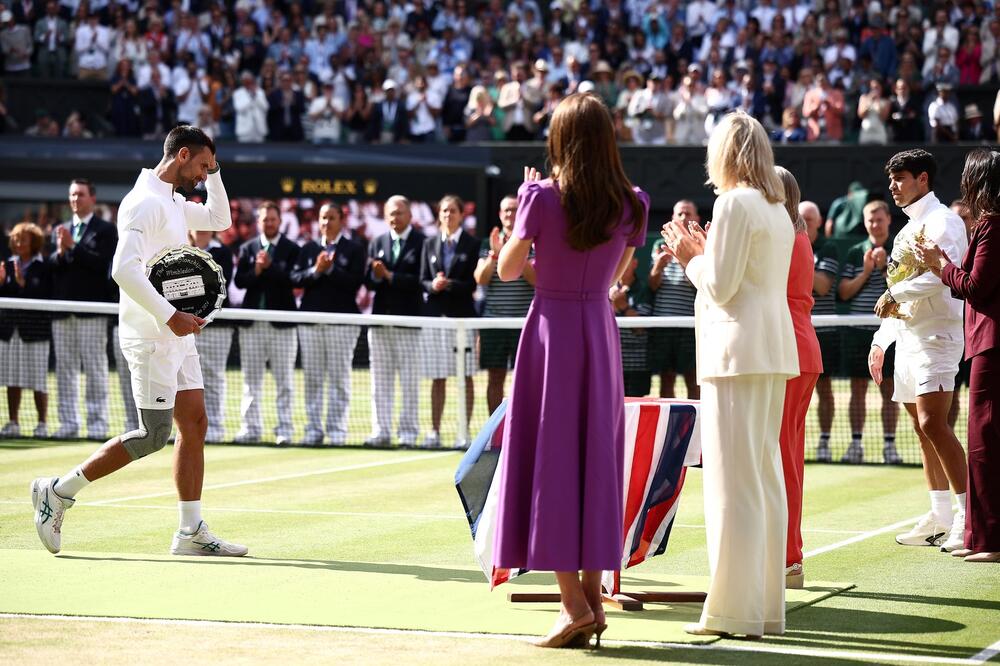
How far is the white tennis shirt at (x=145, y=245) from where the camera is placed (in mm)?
8305

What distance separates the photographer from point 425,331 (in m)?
15.3

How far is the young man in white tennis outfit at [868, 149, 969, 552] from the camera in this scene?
9.01 meters

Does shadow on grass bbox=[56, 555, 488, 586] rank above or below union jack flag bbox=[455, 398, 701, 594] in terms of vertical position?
below

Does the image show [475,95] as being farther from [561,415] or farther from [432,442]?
[561,415]

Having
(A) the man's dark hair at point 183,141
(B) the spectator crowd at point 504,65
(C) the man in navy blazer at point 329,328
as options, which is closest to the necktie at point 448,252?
(C) the man in navy blazer at point 329,328

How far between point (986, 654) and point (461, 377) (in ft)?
29.6

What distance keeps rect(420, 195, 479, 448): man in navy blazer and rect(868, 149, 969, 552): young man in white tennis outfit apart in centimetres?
635

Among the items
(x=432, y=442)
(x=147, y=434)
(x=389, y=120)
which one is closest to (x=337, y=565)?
(x=147, y=434)

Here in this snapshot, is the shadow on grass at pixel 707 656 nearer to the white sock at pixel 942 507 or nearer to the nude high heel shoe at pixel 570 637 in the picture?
the nude high heel shoe at pixel 570 637

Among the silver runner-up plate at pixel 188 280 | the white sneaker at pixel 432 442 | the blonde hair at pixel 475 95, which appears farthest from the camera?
the blonde hair at pixel 475 95

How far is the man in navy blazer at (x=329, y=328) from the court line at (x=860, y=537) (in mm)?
6746

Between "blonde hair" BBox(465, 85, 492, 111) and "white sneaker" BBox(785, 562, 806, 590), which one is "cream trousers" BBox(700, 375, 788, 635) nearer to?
"white sneaker" BBox(785, 562, 806, 590)

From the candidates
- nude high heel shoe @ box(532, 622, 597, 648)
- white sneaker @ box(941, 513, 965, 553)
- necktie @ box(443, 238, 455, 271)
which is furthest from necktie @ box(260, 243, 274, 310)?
nude high heel shoe @ box(532, 622, 597, 648)

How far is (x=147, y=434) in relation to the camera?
8578 millimetres
